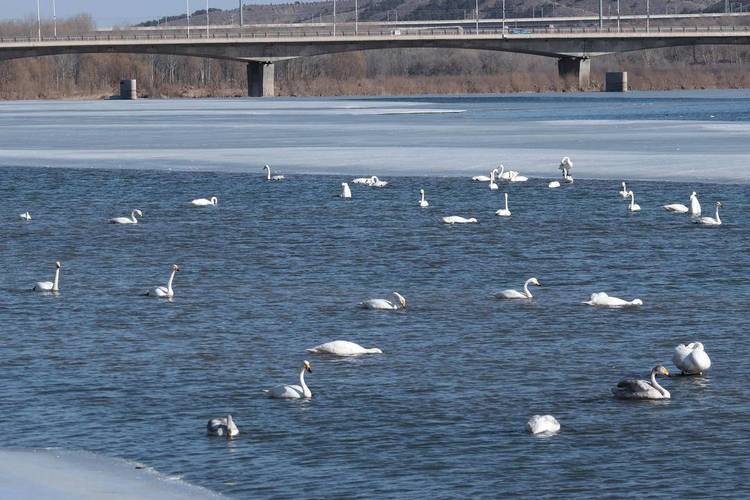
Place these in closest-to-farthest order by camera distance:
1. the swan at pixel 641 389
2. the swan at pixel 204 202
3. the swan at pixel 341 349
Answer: the swan at pixel 641 389, the swan at pixel 341 349, the swan at pixel 204 202

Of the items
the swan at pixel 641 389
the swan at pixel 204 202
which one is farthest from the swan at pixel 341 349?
the swan at pixel 204 202

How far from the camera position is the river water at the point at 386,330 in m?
14.4

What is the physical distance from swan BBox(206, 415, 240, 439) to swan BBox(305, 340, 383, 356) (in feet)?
12.3

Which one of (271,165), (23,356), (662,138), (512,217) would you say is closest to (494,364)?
(23,356)

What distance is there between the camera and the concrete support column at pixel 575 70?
172125 mm

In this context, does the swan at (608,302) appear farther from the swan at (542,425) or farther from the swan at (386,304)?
the swan at (542,425)

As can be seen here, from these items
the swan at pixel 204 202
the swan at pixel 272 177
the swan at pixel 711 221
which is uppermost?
the swan at pixel 272 177

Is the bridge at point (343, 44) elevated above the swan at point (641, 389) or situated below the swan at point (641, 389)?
above

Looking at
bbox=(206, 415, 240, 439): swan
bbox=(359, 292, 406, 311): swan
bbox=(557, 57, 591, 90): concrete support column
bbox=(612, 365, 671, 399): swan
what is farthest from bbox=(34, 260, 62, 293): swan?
bbox=(557, 57, 591, 90): concrete support column

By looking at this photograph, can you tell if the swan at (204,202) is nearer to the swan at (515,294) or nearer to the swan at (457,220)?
the swan at (457,220)

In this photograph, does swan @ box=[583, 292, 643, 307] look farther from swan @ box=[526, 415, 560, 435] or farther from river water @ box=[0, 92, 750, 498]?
swan @ box=[526, 415, 560, 435]

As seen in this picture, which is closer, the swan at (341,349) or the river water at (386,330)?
the river water at (386,330)

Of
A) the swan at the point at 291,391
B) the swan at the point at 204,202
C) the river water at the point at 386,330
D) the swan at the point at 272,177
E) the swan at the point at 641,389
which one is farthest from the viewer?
the swan at the point at 272,177

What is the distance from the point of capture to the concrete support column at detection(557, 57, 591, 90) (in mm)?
172125
